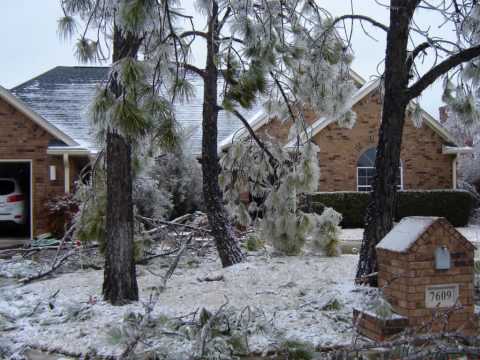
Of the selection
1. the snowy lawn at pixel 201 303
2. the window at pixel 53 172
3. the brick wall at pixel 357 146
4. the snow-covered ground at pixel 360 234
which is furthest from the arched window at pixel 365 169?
the snowy lawn at pixel 201 303

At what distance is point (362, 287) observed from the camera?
710 cm

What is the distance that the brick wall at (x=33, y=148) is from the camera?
17062 millimetres

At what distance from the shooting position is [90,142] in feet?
56.6

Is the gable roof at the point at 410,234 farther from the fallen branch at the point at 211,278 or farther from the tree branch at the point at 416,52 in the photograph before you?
the fallen branch at the point at 211,278

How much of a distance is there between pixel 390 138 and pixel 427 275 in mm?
2168

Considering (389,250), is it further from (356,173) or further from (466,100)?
(356,173)

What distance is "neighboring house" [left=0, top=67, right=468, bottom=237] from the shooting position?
56.1 ft

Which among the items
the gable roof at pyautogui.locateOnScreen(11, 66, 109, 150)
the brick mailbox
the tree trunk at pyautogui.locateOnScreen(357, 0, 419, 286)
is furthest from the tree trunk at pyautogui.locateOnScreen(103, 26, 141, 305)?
the gable roof at pyautogui.locateOnScreen(11, 66, 109, 150)

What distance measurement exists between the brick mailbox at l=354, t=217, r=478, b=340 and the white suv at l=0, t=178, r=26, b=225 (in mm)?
14412

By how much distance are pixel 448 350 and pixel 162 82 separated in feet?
12.7

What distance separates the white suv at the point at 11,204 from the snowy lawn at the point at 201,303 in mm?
9140

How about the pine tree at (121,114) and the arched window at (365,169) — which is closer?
the pine tree at (121,114)

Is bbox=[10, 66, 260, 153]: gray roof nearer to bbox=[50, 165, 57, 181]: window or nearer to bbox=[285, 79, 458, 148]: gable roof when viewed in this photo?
bbox=[50, 165, 57, 181]: window

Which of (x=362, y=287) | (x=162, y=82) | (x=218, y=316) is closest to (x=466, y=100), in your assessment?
(x=362, y=287)
